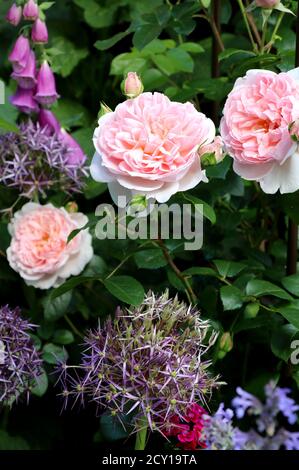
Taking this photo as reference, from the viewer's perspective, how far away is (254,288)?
121 cm

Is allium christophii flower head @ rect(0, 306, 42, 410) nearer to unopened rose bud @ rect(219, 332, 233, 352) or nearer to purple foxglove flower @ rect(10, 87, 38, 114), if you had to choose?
unopened rose bud @ rect(219, 332, 233, 352)

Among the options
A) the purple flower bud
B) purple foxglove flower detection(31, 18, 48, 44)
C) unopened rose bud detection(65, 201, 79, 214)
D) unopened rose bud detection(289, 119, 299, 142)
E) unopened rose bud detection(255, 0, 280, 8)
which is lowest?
unopened rose bud detection(65, 201, 79, 214)

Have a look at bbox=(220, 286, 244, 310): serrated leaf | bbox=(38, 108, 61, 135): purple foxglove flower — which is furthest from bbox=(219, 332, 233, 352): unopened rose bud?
bbox=(38, 108, 61, 135): purple foxglove flower

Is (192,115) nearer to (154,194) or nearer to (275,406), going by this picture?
(154,194)

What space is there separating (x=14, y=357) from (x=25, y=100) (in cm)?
48

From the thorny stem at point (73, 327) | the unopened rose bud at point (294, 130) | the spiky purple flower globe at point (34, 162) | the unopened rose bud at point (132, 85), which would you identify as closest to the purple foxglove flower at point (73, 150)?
the spiky purple flower globe at point (34, 162)

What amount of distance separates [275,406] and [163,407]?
0.36m

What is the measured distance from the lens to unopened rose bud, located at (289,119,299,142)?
1.09m

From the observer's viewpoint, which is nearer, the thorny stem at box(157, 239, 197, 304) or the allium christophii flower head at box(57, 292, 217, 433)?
the allium christophii flower head at box(57, 292, 217, 433)

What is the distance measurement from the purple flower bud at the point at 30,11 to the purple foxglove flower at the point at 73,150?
0.66 ft

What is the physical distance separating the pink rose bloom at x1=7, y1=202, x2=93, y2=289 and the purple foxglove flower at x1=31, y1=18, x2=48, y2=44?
Answer: 26 centimetres

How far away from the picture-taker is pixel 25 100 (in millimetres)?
1538
